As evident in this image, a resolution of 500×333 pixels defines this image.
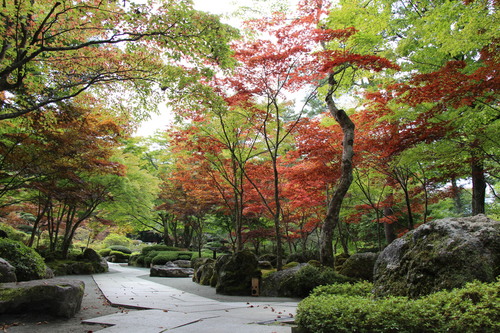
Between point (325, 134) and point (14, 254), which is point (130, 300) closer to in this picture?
point (14, 254)

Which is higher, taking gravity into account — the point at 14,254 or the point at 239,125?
the point at 239,125

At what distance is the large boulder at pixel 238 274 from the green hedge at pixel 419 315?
15.7 ft

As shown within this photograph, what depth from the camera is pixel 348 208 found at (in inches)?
498

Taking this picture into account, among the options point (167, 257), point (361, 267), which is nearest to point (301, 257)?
Result: point (361, 267)

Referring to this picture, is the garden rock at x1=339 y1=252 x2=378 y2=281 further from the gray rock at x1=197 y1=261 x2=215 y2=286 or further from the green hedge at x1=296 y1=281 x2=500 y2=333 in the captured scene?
the green hedge at x1=296 y1=281 x2=500 y2=333

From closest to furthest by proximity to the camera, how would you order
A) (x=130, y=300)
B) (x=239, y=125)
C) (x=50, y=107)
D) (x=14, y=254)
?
(x=130, y=300), (x=14, y=254), (x=50, y=107), (x=239, y=125)

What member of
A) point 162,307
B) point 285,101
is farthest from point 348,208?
point 162,307

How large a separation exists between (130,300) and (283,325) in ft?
11.2

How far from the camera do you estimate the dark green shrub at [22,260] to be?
21.4ft

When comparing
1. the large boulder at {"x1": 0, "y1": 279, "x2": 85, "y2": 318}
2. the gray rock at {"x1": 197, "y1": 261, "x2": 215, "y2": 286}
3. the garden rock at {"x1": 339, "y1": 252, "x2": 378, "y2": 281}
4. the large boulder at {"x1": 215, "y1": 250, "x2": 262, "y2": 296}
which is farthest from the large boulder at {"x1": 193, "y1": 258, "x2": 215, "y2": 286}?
the large boulder at {"x1": 0, "y1": 279, "x2": 85, "y2": 318}

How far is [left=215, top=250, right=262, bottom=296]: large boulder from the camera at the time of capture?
25.3 feet

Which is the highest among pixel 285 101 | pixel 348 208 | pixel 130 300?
pixel 285 101

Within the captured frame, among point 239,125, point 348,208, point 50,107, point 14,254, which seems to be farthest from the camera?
point 348,208

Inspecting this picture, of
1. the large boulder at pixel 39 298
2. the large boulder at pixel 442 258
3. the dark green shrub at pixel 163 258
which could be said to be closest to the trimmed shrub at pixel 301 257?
the dark green shrub at pixel 163 258
